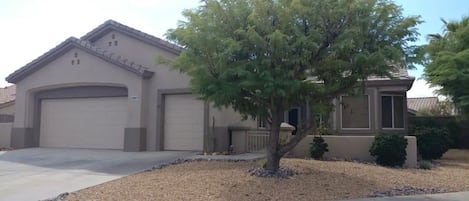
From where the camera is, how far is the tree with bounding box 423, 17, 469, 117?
63.5ft

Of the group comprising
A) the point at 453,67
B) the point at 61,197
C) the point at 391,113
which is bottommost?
the point at 61,197

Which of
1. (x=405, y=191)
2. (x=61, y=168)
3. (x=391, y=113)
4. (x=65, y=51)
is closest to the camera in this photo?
(x=405, y=191)

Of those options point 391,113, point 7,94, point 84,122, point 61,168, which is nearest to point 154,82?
point 84,122

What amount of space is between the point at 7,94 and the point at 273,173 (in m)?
29.5

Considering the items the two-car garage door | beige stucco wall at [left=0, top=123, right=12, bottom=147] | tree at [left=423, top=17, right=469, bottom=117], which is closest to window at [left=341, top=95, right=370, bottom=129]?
tree at [left=423, top=17, right=469, bottom=117]

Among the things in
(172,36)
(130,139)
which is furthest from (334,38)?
(130,139)

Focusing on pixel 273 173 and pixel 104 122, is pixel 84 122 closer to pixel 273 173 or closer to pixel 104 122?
pixel 104 122

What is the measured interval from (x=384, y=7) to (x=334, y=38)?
1446mm

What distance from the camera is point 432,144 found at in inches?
725

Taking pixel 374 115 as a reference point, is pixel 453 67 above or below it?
above

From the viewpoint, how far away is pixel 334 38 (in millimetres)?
11391

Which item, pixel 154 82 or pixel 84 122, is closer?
pixel 154 82

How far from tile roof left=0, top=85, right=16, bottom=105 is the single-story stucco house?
12602 millimetres

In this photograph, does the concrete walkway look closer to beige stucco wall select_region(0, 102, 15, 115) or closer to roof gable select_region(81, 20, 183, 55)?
roof gable select_region(81, 20, 183, 55)
